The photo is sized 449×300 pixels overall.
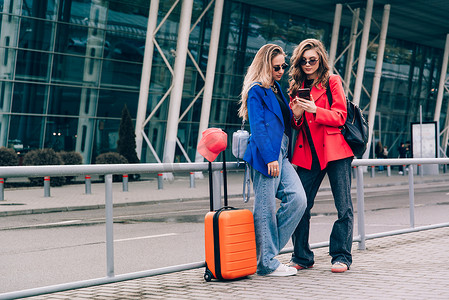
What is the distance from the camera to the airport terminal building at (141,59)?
76.7 feet

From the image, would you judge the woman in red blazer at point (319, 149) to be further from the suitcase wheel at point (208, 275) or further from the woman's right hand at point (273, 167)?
the suitcase wheel at point (208, 275)

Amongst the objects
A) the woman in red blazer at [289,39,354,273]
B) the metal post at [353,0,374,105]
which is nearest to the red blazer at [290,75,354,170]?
the woman in red blazer at [289,39,354,273]

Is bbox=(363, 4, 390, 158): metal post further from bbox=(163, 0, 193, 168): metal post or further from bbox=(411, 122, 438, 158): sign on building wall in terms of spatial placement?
bbox=(163, 0, 193, 168): metal post

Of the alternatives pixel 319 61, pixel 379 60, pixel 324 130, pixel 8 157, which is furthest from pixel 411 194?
pixel 379 60

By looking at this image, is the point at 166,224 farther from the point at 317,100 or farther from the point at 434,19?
the point at 434,19

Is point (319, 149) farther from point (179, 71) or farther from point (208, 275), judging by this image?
point (179, 71)

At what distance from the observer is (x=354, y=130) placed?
5.38m

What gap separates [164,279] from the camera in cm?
521

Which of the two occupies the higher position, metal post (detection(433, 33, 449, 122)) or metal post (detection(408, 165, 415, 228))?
metal post (detection(433, 33, 449, 122))

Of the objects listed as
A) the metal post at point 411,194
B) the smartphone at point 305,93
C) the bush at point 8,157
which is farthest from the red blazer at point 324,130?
the bush at point 8,157

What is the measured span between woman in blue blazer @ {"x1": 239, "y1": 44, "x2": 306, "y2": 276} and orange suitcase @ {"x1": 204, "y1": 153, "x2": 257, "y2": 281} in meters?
0.14

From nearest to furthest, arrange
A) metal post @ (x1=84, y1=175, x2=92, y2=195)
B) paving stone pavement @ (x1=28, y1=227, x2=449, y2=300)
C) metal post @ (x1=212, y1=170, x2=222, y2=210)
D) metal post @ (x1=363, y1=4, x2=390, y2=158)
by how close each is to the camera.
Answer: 1. paving stone pavement @ (x1=28, y1=227, x2=449, y2=300)
2. metal post @ (x1=84, y1=175, x2=92, y2=195)
3. metal post @ (x1=212, y1=170, x2=222, y2=210)
4. metal post @ (x1=363, y1=4, x2=390, y2=158)

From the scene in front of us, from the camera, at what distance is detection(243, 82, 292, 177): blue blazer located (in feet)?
16.4

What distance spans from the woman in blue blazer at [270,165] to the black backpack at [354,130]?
55 centimetres
